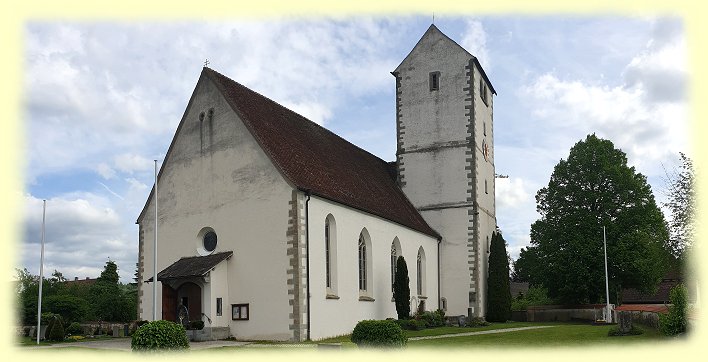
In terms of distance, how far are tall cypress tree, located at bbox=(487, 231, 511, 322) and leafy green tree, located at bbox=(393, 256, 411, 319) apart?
10.0m

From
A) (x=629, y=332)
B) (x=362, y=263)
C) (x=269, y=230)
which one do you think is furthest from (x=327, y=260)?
(x=629, y=332)

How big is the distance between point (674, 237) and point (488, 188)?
17245mm

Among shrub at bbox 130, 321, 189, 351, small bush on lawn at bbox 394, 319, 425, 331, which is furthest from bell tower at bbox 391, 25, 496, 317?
shrub at bbox 130, 321, 189, 351

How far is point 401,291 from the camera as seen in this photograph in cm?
3853

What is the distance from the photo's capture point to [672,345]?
22531 millimetres

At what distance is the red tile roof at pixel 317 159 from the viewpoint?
106 feet

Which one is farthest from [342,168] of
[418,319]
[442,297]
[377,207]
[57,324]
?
[57,324]

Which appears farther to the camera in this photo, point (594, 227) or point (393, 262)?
point (594, 227)

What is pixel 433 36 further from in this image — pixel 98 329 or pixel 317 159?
pixel 98 329

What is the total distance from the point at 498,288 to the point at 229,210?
70.3 ft

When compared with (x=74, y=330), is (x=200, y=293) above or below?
above

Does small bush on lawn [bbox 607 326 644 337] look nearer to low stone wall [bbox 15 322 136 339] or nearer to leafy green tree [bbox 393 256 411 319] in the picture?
leafy green tree [bbox 393 256 411 319]

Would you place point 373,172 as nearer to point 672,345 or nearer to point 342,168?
point 342,168

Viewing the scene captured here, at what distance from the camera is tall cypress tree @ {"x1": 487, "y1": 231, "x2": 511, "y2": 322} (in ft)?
152
